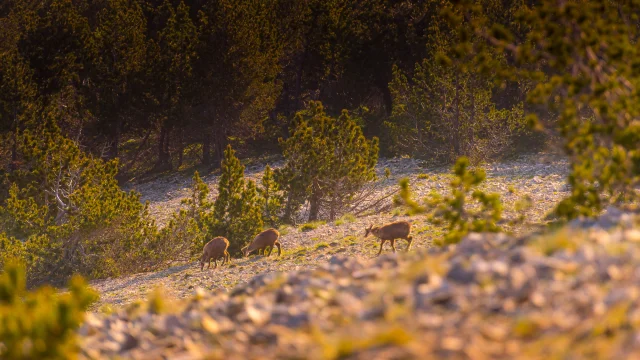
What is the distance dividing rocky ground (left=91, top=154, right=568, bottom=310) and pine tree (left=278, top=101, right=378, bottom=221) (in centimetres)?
121

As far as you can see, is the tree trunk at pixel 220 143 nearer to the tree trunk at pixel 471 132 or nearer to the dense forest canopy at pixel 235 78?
the dense forest canopy at pixel 235 78

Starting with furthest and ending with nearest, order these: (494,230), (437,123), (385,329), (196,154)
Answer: (196,154), (437,123), (494,230), (385,329)

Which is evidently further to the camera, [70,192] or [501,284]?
[70,192]

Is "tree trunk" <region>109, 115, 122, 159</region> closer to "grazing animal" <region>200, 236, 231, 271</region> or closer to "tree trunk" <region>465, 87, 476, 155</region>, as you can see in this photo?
"tree trunk" <region>465, 87, 476, 155</region>

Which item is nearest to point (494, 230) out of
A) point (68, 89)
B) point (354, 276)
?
point (354, 276)

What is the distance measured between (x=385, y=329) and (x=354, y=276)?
1.69m

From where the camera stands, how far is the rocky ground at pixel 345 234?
15898mm

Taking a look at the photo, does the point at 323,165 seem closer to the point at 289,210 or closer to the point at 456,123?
the point at 289,210

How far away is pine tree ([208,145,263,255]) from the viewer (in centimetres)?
2030

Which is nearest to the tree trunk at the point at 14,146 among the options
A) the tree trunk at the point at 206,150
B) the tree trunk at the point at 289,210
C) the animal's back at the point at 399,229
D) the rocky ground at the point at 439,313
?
the tree trunk at the point at 206,150

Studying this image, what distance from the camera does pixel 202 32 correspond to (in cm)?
3641

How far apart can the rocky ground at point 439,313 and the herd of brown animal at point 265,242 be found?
9.22 meters

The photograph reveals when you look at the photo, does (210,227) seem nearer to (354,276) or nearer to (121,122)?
(354,276)

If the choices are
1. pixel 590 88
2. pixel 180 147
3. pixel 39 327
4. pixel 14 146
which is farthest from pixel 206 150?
pixel 39 327
